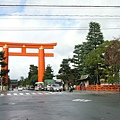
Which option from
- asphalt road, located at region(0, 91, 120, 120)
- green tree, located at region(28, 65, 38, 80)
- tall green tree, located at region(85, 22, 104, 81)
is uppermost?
tall green tree, located at region(85, 22, 104, 81)

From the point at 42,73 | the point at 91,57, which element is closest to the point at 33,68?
the point at 42,73

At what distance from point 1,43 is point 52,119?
220ft

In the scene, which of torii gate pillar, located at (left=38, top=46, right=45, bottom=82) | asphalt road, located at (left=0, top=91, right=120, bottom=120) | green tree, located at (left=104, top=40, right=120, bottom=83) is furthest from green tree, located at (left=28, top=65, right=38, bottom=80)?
asphalt road, located at (left=0, top=91, right=120, bottom=120)

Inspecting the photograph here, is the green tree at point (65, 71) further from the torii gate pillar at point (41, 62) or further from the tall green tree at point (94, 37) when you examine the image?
the tall green tree at point (94, 37)

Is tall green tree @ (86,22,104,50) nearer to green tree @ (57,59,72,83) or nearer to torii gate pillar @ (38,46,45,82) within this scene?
green tree @ (57,59,72,83)

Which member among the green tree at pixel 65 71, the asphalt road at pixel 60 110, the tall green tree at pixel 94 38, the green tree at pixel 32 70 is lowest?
the asphalt road at pixel 60 110

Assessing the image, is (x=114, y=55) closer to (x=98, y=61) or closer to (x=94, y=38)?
(x=98, y=61)

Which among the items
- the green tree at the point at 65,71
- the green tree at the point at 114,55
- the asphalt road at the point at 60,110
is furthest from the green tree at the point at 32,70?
the asphalt road at the point at 60,110

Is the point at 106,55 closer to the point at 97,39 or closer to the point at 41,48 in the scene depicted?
the point at 97,39

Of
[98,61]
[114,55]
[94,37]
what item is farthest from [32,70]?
[114,55]

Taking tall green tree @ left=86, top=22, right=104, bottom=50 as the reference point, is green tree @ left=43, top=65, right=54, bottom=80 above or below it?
below

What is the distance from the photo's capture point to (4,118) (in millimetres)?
12531

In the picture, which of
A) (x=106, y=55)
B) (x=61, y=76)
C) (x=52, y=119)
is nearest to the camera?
(x=52, y=119)

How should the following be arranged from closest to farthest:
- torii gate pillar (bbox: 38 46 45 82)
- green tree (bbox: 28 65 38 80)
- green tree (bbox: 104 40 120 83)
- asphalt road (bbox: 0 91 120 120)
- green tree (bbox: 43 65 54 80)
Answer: asphalt road (bbox: 0 91 120 120) < green tree (bbox: 104 40 120 83) < torii gate pillar (bbox: 38 46 45 82) < green tree (bbox: 43 65 54 80) < green tree (bbox: 28 65 38 80)
